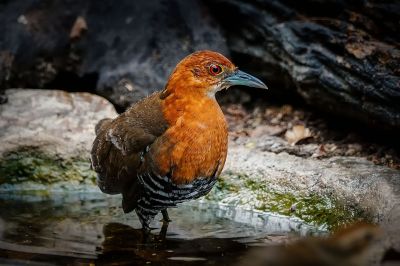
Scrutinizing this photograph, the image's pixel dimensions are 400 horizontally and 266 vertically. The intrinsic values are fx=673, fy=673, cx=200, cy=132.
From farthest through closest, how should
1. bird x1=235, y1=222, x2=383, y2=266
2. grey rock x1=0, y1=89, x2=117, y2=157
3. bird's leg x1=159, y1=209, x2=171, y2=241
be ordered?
grey rock x1=0, y1=89, x2=117, y2=157 < bird's leg x1=159, y1=209, x2=171, y2=241 < bird x1=235, y1=222, x2=383, y2=266

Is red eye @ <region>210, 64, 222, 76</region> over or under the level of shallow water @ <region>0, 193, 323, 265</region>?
over

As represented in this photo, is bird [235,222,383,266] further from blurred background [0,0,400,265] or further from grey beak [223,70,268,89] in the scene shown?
grey beak [223,70,268,89]

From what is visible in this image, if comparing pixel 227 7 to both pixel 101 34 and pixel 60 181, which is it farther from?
pixel 60 181

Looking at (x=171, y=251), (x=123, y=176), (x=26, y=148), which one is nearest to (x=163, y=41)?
(x=26, y=148)

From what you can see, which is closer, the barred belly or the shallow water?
the shallow water

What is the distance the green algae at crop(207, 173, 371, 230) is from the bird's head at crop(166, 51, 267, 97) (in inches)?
51.3

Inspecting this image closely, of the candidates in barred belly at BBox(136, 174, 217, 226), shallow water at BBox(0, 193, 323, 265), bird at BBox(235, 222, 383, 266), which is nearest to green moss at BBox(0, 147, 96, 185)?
shallow water at BBox(0, 193, 323, 265)

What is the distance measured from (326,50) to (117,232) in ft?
9.72

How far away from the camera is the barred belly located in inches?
209

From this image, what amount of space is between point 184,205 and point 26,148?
68.9 inches

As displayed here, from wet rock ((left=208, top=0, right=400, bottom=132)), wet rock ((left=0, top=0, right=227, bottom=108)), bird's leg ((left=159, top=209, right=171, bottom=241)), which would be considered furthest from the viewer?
wet rock ((left=0, top=0, right=227, bottom=108))

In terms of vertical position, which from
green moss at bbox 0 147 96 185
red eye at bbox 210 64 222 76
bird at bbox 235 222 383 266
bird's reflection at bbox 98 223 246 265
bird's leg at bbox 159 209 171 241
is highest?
red eye at bbox 210 64 222 76

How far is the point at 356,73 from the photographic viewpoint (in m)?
6.64

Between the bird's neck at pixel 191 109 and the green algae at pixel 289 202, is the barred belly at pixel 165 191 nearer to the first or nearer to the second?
the bird's neck at pixel 191 109
